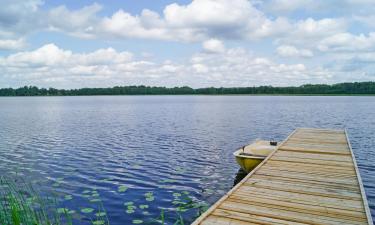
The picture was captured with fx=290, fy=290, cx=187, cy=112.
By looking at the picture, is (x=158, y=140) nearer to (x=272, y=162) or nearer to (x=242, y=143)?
(x=242, y=143)

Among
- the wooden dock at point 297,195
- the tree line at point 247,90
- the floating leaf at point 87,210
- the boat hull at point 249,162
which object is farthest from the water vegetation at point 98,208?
the tree line at point 247,90

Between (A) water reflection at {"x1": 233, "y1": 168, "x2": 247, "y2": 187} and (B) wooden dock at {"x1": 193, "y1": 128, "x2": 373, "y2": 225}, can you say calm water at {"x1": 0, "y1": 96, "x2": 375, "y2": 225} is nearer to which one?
(A) water reflection at {"x1": 233, "y1": 168, "x2": 247, "y2": 187}

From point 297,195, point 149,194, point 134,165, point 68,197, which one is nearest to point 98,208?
point 68,197

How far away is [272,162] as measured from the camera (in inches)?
383

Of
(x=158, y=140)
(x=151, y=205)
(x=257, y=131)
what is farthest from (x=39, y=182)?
(x=257, y=131)

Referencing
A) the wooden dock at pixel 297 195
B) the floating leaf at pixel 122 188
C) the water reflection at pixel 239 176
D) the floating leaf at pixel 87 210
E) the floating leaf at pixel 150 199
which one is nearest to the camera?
the wooden dock at pixel 297 195

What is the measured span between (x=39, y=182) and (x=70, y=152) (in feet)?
19.2

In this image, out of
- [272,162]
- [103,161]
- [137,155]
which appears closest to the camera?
[272,162]

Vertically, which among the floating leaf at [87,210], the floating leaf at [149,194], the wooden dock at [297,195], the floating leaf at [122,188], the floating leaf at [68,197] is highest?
the wooden dock at [297,195]

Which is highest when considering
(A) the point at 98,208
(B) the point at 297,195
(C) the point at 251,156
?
(B) the point at 297,195

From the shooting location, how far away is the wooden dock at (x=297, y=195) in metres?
5.14

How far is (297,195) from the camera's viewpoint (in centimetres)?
640

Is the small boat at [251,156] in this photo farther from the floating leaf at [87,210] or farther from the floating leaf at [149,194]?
the floating leaf at [87,210]

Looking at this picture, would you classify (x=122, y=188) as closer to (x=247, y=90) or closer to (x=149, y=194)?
(x=149, y=194)
